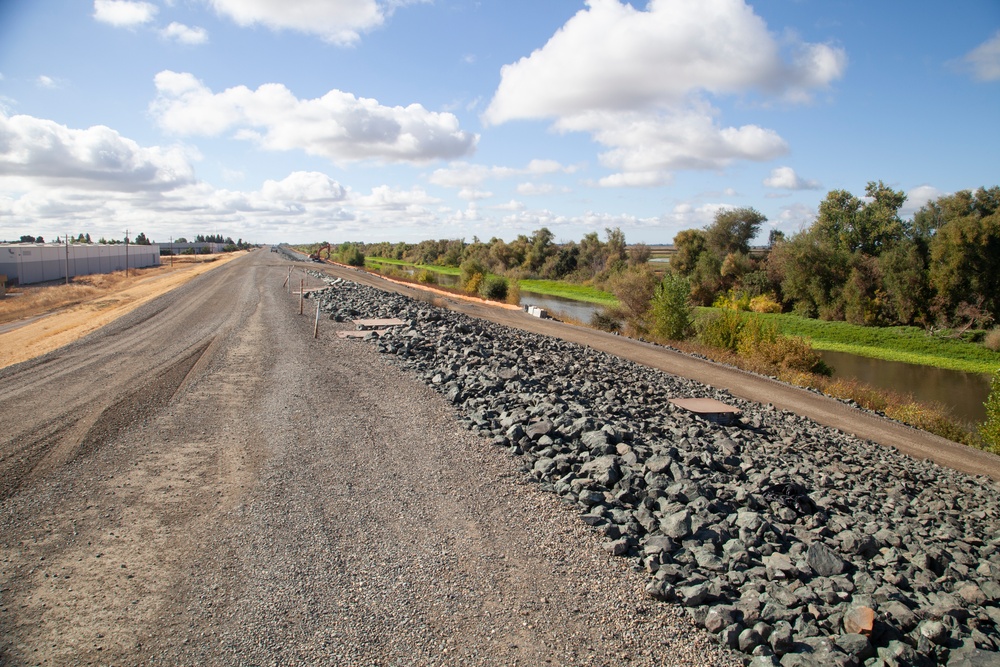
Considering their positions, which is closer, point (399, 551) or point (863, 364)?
point (399, 551)

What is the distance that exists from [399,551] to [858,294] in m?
53.0

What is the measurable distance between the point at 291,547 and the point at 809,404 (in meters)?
16.6

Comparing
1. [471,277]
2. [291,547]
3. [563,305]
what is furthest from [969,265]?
[291,547]

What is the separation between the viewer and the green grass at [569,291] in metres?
67.7

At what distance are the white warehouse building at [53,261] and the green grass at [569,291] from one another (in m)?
50.9

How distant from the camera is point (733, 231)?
66188mm

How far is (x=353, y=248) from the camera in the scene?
94688 millimetres

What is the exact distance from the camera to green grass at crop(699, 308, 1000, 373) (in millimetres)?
37906

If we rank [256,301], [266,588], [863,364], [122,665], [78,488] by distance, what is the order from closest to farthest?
[122,665] → [266,588] → [78,488] → [256,301] → [863,364]

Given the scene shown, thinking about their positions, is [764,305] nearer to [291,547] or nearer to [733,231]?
[733,231]

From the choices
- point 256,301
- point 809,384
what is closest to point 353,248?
point 256,301

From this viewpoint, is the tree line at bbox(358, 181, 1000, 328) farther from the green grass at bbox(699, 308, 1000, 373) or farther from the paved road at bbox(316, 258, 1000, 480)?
the paved road at bbox(316, 258, 1000, 480)

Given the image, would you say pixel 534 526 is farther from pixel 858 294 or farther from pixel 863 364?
pixel 858 294

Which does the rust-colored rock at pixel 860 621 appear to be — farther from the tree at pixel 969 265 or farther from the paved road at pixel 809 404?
the tree at pixel 969 265
